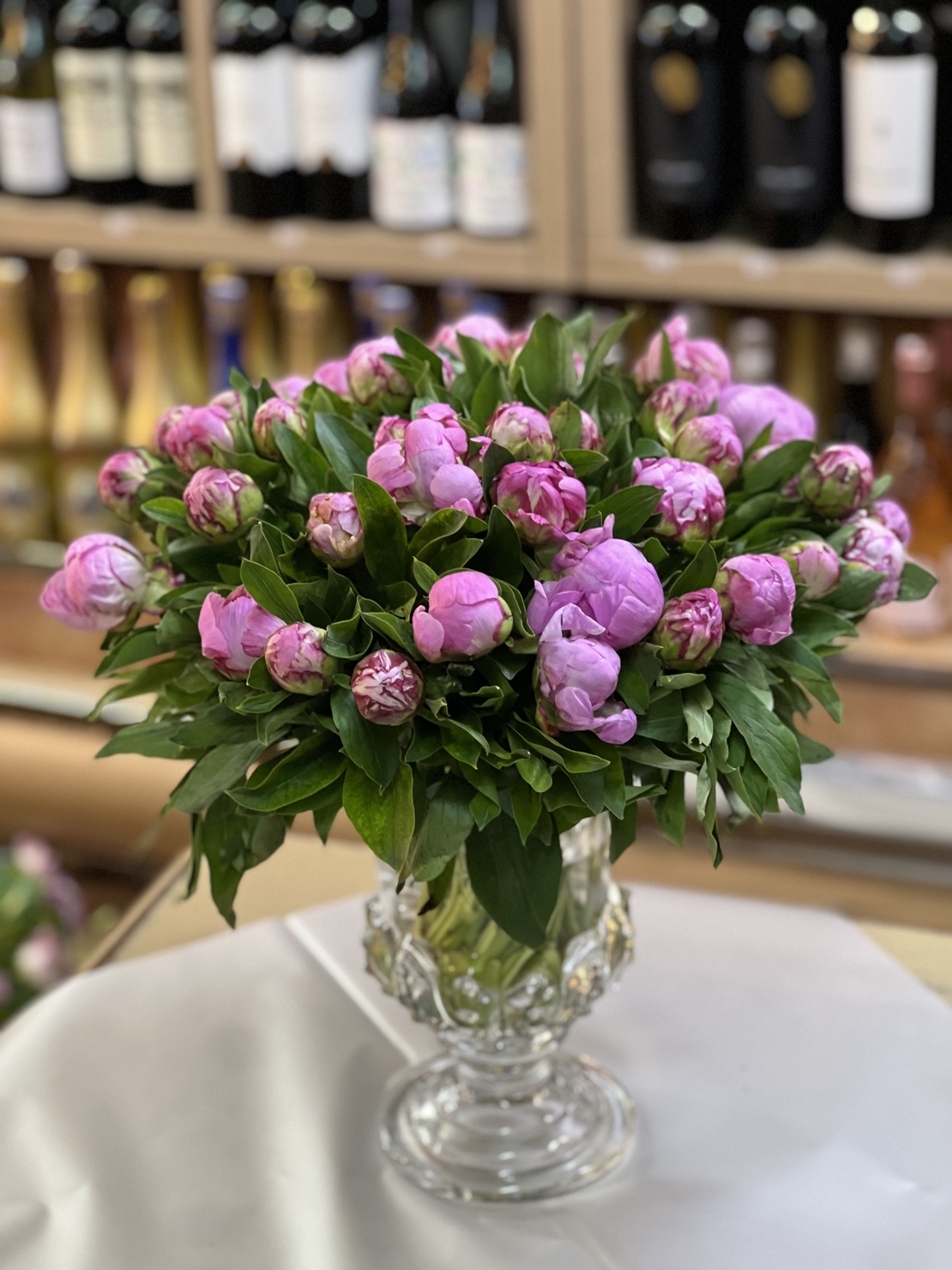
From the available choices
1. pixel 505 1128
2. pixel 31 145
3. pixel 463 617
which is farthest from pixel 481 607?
pixel 31 145

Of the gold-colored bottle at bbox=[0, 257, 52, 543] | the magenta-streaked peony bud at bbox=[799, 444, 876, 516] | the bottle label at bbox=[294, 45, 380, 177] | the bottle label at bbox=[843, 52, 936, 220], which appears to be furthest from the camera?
the gold-colored bottle at bbox=[0, 257, 52, 543]

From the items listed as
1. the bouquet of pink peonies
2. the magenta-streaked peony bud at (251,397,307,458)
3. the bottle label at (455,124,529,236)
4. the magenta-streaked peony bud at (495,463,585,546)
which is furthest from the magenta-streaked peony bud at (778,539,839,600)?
the bottle label at (455,124,529,236)

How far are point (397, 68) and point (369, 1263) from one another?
→ 1464 millimetres

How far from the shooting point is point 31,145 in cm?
195

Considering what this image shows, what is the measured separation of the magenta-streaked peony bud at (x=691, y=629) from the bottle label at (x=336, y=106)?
131 cm

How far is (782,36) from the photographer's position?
5.30ft

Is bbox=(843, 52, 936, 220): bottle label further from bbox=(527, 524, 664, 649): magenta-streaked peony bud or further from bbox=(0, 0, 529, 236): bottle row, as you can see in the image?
bbox=(527, 524, 664, 649): magenta-streaked peony bud

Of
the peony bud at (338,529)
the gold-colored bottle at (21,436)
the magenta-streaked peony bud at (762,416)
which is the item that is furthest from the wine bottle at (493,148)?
the peony bud at (338,529)

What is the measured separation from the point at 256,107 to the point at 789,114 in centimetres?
59

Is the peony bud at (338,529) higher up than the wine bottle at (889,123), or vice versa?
the wine bottle at (889,123)

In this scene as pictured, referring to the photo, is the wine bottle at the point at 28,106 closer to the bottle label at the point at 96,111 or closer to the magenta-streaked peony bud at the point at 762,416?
the bottle label at the point at 96,111

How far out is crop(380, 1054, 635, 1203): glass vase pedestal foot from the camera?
740 mm

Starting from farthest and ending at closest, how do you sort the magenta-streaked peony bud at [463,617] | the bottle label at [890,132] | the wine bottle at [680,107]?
the wine bottle at [680,107], the bottle label at [890,132], the magenta-streaked peony bud at [463,617]

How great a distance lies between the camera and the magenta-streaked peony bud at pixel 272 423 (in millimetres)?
657
